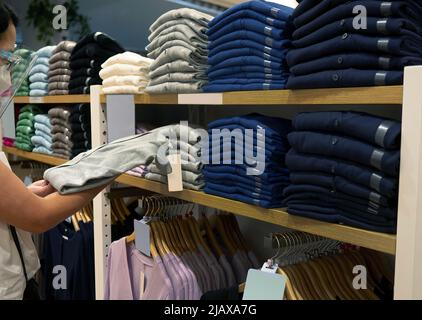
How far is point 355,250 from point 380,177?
58cm

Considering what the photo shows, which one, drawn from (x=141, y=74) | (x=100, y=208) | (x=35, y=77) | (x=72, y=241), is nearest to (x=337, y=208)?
(x=141, y=74)

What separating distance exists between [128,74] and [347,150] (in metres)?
1.08

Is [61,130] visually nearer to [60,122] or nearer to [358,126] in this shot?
[60,122]

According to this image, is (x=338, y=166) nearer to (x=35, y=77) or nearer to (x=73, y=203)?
(x=73, y=203)

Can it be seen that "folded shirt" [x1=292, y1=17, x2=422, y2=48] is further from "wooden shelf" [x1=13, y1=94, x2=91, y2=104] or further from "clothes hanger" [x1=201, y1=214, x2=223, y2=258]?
"wooden shelf" [x1=13, y1=94, x2=91, y2=104]

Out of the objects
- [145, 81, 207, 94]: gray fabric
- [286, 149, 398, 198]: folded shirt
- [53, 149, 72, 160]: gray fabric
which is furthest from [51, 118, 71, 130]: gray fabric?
[286, 149, 398, 198]: folded shirt

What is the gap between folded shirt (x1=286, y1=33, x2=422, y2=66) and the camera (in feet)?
3.15

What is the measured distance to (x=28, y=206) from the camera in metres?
1.18

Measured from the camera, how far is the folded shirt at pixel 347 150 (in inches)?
37.6

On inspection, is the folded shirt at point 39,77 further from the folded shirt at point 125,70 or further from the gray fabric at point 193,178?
the gray fabric at point 193,178

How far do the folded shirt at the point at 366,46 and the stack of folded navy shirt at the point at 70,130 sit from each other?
1441 millimetres

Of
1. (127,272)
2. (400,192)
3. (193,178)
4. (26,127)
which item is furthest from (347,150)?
(26,127)

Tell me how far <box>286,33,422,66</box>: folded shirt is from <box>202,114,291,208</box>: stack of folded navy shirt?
27cm

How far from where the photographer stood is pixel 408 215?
93 centimetres
